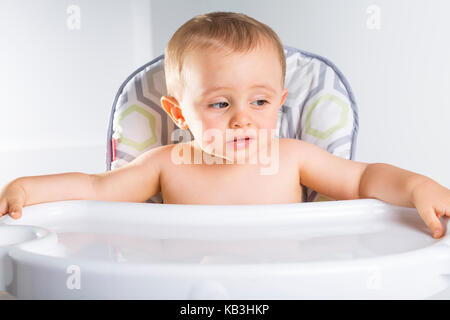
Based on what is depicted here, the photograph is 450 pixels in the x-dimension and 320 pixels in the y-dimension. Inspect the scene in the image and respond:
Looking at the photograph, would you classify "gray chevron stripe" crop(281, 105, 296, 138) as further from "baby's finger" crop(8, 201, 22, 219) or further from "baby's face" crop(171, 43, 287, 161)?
"baby's finger" crop(8, 201, 22, 219)

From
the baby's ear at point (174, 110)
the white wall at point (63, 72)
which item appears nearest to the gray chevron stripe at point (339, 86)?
the baby's ear at point (174, 110)

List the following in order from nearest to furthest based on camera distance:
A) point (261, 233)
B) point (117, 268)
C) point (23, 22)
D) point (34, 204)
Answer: point (117, 268), point (261, 233), point (34, 204), point (23, 22)

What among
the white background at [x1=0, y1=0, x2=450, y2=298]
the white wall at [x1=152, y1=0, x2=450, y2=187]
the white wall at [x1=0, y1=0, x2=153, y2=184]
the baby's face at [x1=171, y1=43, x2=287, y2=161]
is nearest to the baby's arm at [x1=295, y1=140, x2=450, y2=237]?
the baby's face at [x1=171, y1=43, x2=287, y2=161]

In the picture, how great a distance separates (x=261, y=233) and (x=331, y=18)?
1.88 meters

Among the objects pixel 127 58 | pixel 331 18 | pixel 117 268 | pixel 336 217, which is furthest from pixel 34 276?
pixel 127 58

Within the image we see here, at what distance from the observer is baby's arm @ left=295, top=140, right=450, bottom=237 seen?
2.41 ft

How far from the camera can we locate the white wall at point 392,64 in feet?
6.88

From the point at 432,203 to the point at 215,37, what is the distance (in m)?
0.43

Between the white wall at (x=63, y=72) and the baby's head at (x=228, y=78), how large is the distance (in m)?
2.68

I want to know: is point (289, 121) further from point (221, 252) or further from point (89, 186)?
point (221, 252)

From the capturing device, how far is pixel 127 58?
370 centimetres

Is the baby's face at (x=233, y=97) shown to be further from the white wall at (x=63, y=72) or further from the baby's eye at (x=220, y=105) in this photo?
the white wall at (x=63, y=72)

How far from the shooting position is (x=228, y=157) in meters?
0.96
